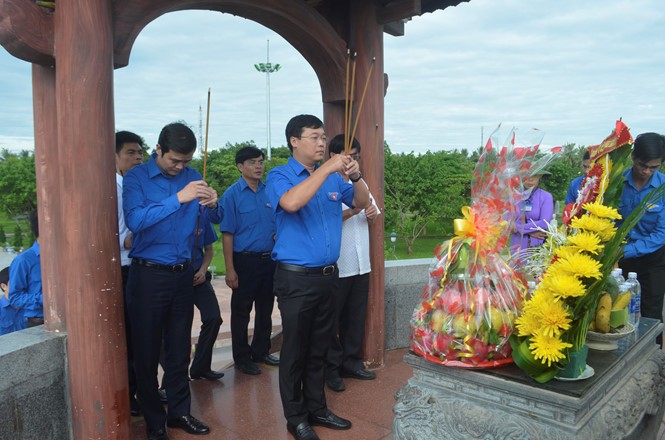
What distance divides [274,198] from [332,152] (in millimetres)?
1080

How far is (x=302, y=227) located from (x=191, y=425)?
4.44 ft

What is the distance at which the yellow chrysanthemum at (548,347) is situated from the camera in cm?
180

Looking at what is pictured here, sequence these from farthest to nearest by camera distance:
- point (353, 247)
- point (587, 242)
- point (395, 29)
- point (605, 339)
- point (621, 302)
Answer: point (395, 29) < point (353, 247) < point (621, 302) < point (605, 339) < point (587, 242)

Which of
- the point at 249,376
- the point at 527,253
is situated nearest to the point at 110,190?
the point at 249,376

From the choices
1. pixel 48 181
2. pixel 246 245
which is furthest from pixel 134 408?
pixel 48 181

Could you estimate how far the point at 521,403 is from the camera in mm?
1911

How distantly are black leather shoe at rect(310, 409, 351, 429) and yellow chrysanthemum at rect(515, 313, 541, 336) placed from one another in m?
1.50

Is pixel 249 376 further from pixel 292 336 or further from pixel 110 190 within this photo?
pixel 110 190

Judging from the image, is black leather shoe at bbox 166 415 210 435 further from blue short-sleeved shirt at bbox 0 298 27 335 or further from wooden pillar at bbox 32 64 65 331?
blue short-sleeved shirt at bbox 0 298 27 335

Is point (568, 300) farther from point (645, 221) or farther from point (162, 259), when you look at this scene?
point (645, 221)

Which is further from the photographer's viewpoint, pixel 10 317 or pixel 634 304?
pixel 10 317

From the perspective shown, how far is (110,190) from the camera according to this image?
2605mm

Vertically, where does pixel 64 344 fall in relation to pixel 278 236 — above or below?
below

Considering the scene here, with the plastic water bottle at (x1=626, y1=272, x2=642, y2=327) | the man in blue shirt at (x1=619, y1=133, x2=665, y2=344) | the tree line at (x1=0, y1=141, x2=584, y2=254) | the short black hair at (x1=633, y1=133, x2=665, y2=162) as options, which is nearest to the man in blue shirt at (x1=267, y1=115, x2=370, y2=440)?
the plastic water bottle at (x1=626, y1=272, x2=642, y2=327)
